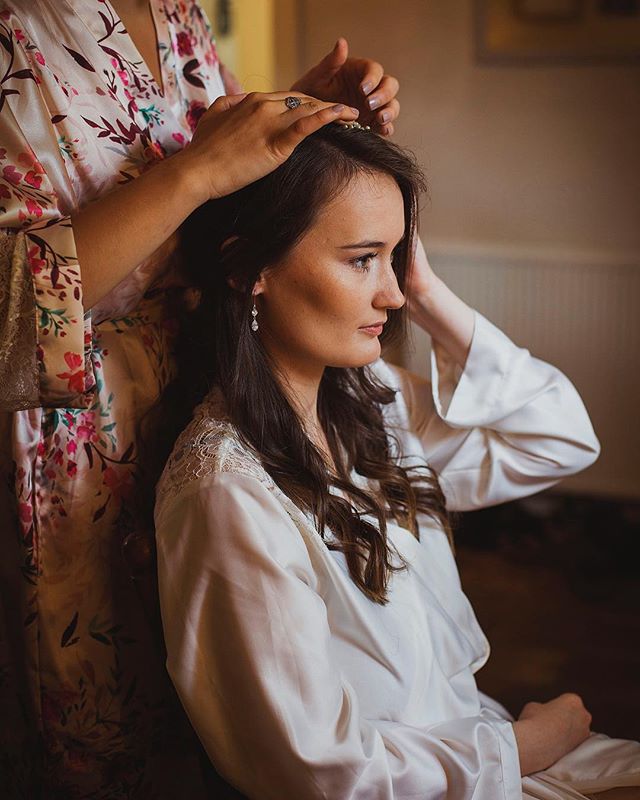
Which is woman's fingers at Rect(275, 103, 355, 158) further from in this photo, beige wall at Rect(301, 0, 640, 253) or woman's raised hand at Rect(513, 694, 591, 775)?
beige wall at Rect(301, 0, 640, 253)

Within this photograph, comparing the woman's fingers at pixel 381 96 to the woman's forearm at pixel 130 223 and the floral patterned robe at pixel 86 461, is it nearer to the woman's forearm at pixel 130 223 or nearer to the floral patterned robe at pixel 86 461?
the floral patterned robe at pixel 86 461

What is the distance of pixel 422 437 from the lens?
1.70 meters

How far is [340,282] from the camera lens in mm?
1290

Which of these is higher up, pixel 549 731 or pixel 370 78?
pixel 370 78

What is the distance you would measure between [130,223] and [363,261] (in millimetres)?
341

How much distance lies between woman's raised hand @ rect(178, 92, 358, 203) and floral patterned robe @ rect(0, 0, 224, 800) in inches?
7.2

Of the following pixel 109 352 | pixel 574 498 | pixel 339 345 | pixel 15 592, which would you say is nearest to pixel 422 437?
pixel 339 345

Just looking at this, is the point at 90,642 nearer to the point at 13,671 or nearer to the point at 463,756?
the point at 13,671

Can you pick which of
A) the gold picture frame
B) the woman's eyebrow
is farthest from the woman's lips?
the gold picture frame

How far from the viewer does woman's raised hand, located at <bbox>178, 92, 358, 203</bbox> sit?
1105mm

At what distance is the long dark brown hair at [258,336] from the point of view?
4.18ft

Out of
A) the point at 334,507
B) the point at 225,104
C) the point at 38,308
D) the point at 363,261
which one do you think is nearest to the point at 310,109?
the point at 225,104

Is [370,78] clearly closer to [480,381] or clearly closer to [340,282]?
[340,282]

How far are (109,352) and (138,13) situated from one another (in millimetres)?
493
